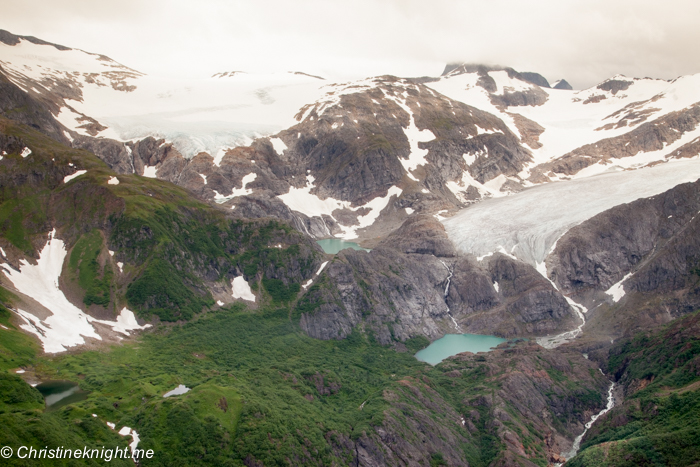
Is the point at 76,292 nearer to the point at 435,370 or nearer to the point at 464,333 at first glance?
the point at 435,370

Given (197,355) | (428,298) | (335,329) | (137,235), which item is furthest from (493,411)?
(137,235)

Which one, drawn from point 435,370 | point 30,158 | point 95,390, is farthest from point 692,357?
point 30,158

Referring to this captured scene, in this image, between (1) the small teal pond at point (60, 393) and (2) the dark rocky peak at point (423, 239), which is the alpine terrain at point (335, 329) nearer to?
(1) the small teal pond at point (60, 393)

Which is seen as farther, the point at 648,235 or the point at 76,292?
the point at 648,235

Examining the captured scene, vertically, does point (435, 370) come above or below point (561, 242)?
below

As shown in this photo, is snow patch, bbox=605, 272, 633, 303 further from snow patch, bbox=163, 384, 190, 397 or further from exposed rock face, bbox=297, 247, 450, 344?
snow patch, bbox=163, 384, 190, 397

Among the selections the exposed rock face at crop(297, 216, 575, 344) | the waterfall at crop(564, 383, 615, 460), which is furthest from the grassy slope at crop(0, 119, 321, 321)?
the waterfall at crop(564, 383, 615, 460)
